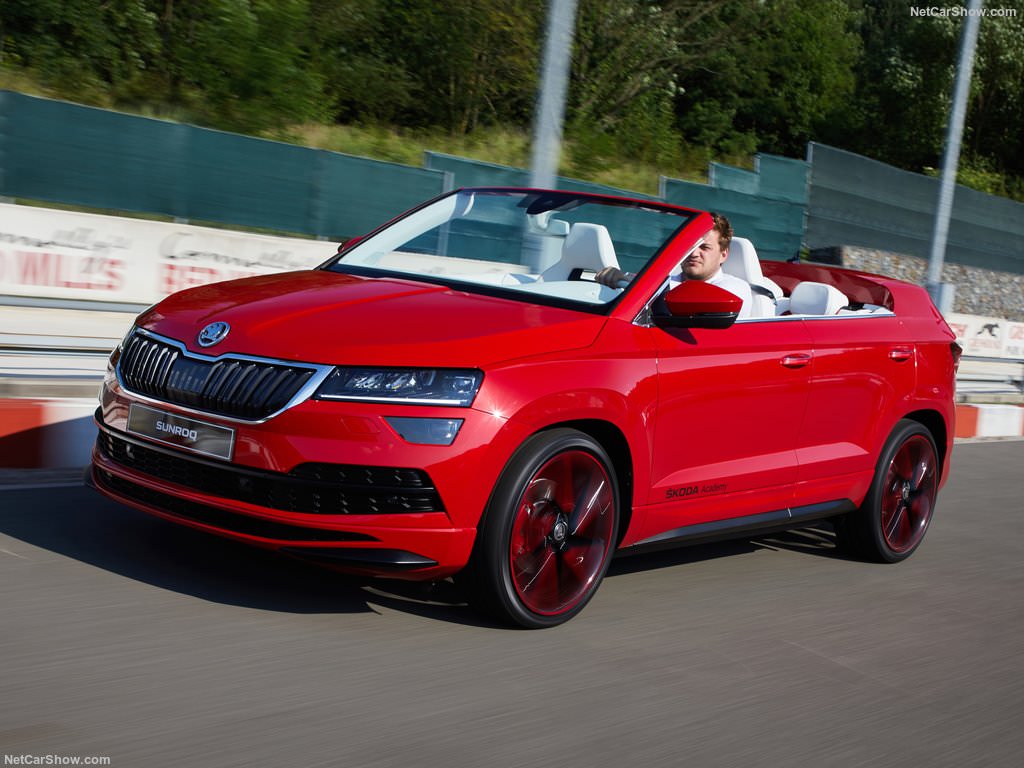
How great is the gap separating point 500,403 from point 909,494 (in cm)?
330

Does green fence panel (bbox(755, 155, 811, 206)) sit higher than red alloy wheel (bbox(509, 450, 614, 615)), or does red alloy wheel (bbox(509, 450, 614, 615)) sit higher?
green fence panel (bbox(755, 155, 811, 206))

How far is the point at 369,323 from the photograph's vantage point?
15.2 feet

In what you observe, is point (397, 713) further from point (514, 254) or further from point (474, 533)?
point (514, 254)

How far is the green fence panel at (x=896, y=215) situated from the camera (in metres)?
25.7

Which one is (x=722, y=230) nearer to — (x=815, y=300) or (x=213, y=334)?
(x=815, y=300)

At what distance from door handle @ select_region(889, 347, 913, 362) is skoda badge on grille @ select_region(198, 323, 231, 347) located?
3436 millimetres

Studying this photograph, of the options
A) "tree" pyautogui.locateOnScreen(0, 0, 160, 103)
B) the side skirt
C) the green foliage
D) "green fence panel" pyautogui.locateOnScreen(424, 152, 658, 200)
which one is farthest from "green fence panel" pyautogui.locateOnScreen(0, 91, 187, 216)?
the side skirt

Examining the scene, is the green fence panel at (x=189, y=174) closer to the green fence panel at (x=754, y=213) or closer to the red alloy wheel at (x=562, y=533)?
the green fence panel at (x=754, y=213)

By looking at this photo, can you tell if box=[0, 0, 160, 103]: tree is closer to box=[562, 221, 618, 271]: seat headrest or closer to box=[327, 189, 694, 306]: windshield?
box=[327, 189, 694, 306]: windshield

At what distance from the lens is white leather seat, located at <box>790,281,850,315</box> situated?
21.3 ft

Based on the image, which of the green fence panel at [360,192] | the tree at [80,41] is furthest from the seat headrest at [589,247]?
the tree at [80,41]

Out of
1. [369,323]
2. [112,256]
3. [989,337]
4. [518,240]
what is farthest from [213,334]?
[989,337]

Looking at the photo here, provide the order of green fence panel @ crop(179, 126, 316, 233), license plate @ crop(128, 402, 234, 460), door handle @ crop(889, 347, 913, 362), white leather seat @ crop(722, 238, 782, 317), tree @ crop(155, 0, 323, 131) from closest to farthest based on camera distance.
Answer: license plate @ crop(128, 402, 234, 460), white leather seat @ crop(722, 238, 782, 317), door handle @ crop(889, 347, 913, 362), green fence panel @ crop(179, 126, 316, 233), tree @ crop(155, 0, 323, 131)

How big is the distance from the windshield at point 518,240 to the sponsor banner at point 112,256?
20.4ft
